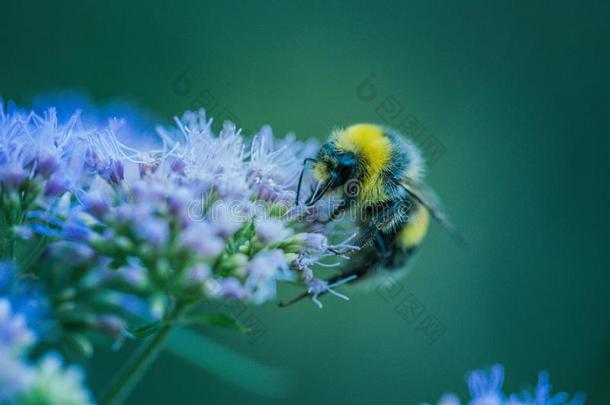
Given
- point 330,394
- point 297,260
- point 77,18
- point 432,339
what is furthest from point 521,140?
point 297,260

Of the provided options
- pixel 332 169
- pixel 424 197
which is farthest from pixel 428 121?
pixel 332 169

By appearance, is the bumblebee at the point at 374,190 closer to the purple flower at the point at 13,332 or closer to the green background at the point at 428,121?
the purple flower at the point at 13,332

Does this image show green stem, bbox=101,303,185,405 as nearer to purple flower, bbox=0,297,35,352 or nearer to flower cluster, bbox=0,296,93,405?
flower cluster, bbox=0,296,93,405

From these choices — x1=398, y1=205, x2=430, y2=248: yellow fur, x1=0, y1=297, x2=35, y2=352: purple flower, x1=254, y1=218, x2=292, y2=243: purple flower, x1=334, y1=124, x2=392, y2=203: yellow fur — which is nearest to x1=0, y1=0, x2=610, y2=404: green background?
x1=398, y1=205, x2=430, y2=248: yellow fur

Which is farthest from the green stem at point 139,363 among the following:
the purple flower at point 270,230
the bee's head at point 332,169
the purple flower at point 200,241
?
the bee's head at point 332,169

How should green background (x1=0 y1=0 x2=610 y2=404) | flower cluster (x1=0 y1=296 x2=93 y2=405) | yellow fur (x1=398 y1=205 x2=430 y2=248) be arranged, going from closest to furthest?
1. flower cluster (x1=0 y1=296 x2=93 y2=405)
2. yellow fur (x1=398 y1=205 x2=430 y2=248)
3. green background (x1=0 y1=0 x2=610 y2=404)

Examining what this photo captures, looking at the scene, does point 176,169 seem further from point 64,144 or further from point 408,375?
point 408,375
